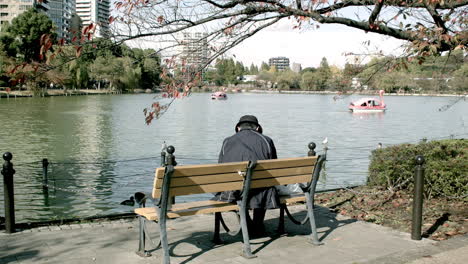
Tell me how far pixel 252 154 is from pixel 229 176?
0.60 meters

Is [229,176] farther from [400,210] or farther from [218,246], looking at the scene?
[400,210]

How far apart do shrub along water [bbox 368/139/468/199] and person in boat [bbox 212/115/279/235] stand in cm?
274

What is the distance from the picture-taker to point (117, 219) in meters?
7.25

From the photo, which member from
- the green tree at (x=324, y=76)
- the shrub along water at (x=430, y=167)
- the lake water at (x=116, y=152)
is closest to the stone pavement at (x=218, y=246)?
the shrub along water at (x=430, y=167)

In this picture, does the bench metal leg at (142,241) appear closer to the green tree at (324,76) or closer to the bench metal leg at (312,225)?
the bench metal leg at (312,225)

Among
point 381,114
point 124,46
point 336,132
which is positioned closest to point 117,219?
point 124,46

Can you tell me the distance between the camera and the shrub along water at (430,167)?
805 centimetres

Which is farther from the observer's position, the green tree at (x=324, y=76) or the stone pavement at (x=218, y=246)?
the green tree at (x=324, y=76)

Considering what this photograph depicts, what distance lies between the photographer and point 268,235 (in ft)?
20.7

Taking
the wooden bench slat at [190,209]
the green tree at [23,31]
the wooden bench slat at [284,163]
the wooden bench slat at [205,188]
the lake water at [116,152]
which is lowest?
the lake water at [116,152]

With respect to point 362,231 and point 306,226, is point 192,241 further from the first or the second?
point 362,231

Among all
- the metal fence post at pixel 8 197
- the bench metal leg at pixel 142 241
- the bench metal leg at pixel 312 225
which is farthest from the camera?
the metal fence post at pixel 8 197

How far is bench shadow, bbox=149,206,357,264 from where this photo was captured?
571 centimetres

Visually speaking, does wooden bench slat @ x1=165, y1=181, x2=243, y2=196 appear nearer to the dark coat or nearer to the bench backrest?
the bench backrest
